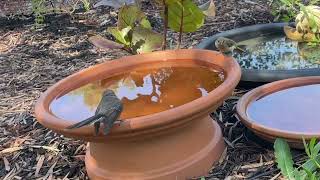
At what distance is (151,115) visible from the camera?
5.80 feet

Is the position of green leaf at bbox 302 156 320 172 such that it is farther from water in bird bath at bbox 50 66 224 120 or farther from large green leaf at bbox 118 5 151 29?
large green leaf at bbox 118 5 151 29

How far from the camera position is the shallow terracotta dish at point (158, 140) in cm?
177

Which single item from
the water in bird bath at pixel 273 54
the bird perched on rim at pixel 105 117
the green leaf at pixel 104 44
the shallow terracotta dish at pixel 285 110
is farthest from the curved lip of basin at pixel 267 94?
the green leaf at pixel 104 44


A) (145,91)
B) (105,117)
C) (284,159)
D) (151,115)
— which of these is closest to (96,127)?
(105,117)

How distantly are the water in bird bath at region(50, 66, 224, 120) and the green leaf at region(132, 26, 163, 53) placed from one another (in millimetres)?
413

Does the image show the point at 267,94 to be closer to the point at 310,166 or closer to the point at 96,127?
the point at 310,166

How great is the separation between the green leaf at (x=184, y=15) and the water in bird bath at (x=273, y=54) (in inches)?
17.6

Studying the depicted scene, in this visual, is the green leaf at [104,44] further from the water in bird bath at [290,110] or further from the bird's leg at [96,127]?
the bird's leg at [96,127]

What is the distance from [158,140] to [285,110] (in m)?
0.63

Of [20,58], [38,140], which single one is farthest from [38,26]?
[38,140]

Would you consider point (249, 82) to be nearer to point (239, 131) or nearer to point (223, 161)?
point (239, 131)

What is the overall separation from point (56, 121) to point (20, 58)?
1955 mm

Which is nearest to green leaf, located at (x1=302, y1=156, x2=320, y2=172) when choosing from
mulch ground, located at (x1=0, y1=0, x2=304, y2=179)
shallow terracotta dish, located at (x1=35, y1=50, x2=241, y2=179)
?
mulch ground, located at (x1=0, y1=0, x2=304, y2=179)

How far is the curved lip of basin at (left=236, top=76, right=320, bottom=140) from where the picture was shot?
196cm
